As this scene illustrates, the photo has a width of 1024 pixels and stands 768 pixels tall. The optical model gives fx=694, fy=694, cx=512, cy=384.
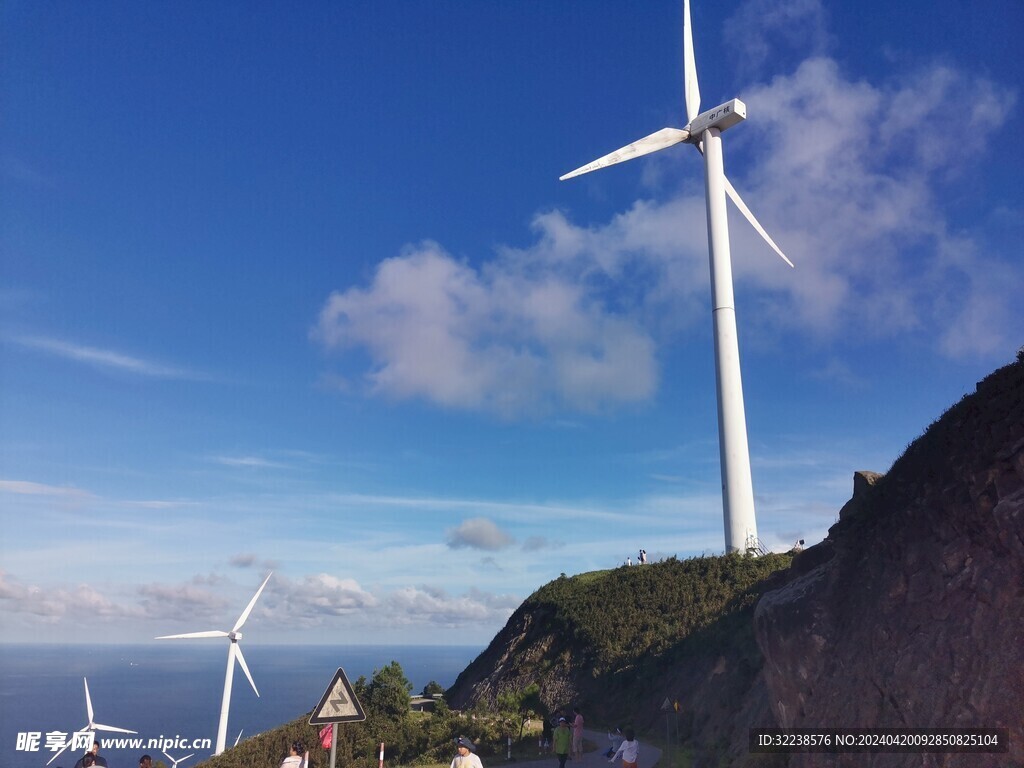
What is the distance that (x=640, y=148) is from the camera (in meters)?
53.4

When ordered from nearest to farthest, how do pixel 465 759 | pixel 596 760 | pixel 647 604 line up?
1. pixel 465 759
2. pixel 596 760
3. pixel 647 604

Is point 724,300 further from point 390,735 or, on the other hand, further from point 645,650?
point 390,735

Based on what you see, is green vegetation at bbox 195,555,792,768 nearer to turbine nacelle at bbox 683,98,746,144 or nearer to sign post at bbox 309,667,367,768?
sign post at bbox 309,667,367,768

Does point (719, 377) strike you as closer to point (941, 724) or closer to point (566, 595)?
point (566, 595)

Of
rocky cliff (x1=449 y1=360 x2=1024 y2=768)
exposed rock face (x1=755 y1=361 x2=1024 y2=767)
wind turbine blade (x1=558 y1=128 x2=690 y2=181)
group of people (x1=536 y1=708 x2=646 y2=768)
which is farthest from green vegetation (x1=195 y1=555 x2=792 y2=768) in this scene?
wind turbine blade (x1=558 y1=128 x2=690 y2=181)

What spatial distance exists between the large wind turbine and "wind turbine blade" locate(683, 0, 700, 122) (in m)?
1.39

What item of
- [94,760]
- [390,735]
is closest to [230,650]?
[390,735]

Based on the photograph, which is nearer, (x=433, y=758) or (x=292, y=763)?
(x=292, y=763)

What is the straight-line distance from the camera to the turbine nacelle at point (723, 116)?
51.8m

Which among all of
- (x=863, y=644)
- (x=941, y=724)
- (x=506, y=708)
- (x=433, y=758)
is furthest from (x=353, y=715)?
(x=506, y=708)

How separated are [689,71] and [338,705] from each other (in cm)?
5694

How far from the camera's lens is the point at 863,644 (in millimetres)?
15578

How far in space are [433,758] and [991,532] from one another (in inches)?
1046

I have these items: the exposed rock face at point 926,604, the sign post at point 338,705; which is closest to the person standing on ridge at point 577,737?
the exposed rock face at point 926,604
